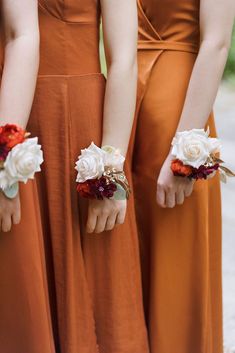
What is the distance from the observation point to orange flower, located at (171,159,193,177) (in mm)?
1544

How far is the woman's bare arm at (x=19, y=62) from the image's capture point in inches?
55.4

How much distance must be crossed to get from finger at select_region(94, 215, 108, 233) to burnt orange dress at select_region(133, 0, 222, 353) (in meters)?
0.21

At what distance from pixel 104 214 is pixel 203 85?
434 mm

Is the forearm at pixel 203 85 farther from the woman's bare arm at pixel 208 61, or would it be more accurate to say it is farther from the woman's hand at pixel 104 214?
the woman's hand at pixel 104 214

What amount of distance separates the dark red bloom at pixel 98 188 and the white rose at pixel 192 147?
197 millimetres

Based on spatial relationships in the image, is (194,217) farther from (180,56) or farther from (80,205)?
(180,56)

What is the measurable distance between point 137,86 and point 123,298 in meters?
0.60

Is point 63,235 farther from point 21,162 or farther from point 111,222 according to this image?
point 21,162

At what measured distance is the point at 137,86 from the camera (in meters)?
1.67

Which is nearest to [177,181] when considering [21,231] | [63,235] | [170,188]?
[170,188]

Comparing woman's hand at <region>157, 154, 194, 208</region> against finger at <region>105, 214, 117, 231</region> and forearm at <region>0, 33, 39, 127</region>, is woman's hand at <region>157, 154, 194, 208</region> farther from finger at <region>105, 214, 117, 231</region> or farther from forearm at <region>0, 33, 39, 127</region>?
forearm at <region>0, 33, 39, 127</region>

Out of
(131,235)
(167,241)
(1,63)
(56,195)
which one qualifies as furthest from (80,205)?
(1,63)

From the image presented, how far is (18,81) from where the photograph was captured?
1.41 metres

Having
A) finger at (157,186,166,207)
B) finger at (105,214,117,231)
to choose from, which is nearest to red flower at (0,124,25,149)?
finger at (105,214,117,231)
